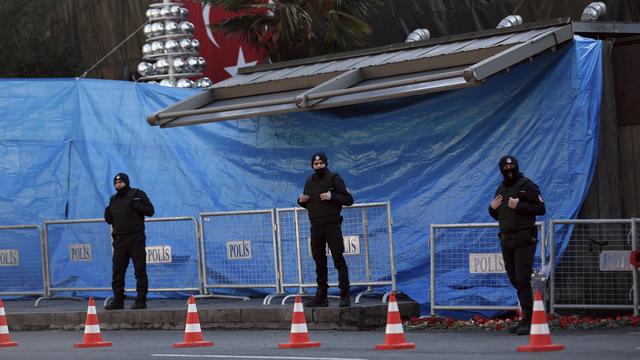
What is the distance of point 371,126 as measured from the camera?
18.0 metres

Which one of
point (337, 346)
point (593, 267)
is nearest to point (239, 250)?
point (593, 267)

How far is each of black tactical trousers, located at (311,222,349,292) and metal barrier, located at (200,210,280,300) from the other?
208cm

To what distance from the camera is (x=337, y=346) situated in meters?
13.6

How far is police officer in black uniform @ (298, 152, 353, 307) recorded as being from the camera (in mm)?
15703

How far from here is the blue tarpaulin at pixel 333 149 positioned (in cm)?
1605

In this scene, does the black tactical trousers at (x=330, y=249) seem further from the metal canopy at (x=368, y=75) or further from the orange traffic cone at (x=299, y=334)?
the orange traffic cone at (x=299, y=334)

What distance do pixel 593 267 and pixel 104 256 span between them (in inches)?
303

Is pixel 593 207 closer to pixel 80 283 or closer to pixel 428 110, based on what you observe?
pixel 428 110

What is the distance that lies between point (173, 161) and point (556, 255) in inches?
269

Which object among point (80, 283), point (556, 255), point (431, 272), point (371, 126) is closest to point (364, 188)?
point (371, 126)

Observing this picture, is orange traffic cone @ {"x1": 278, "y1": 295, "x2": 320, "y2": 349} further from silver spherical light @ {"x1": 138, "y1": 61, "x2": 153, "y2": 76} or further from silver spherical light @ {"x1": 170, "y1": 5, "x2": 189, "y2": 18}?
silver spherical light @ {"x1": 138, "y1": 61, "x2": 153, "y2": 76}

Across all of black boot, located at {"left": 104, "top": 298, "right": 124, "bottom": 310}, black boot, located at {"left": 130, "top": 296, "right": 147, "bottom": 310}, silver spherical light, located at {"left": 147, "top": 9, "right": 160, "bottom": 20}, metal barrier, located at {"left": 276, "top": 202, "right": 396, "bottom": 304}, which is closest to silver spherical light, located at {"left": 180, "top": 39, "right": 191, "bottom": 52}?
silver spherical light, located at {"left": 147, "top": 9, "right": 160, "bottom": 20}

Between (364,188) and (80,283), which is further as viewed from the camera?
(80,283)

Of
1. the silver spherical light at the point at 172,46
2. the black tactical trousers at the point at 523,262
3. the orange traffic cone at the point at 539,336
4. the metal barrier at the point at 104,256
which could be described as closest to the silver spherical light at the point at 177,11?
the silver spherical light at the point at 172,46
